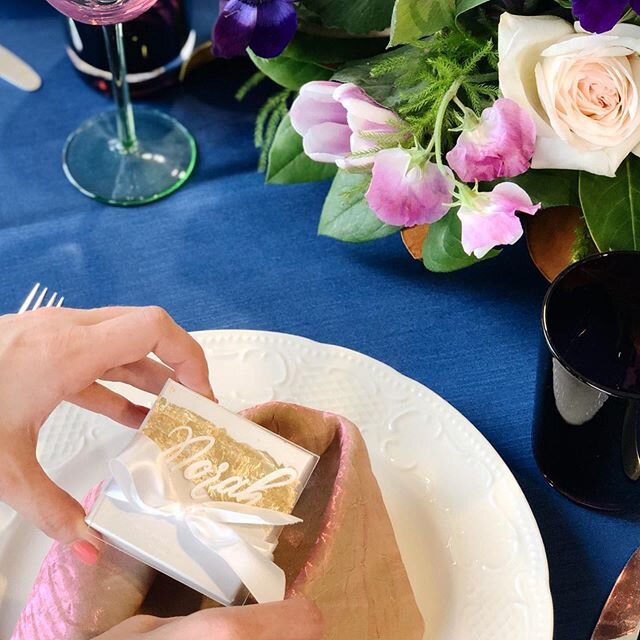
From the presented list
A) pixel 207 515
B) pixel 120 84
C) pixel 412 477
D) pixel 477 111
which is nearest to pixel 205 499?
pixel 207 515

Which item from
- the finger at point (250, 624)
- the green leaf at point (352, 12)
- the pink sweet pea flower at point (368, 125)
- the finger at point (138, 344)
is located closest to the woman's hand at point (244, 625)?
the finger at point (250, 624)

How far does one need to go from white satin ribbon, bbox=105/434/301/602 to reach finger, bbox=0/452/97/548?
21 millimetres

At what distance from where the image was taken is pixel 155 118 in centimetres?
79

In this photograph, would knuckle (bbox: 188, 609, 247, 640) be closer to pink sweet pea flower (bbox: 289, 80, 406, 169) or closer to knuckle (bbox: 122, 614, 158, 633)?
knuckle (bbox: 122, 614, 158, 633)

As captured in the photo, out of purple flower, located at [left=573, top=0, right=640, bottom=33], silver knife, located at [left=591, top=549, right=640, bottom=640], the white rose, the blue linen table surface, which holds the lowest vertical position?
silver knife, located at [left=591, top=549, right=640, bottom=640]

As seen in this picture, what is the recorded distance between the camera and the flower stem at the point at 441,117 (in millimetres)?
483

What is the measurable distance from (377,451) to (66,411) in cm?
18

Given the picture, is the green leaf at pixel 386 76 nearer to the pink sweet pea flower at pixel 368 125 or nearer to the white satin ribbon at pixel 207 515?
the pink sweet pea flower at pixel 368 125

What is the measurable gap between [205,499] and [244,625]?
0.07 metres

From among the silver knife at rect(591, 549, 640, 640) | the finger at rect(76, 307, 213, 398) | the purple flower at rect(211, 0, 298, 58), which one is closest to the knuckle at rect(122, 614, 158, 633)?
the finger at rect(76, 307, 213, 398)

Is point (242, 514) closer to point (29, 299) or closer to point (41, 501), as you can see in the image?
point (41, 501)

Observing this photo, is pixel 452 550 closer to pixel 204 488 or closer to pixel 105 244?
pixel 204 488

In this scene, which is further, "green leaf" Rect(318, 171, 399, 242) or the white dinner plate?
"green leaf" Rect(318, 171, 399, 242)

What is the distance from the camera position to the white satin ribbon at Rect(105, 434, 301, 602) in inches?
16.7
